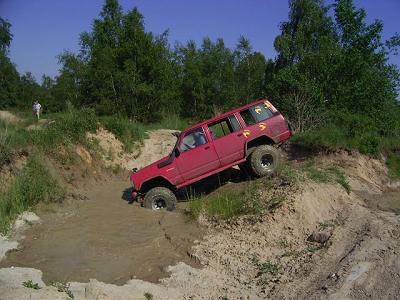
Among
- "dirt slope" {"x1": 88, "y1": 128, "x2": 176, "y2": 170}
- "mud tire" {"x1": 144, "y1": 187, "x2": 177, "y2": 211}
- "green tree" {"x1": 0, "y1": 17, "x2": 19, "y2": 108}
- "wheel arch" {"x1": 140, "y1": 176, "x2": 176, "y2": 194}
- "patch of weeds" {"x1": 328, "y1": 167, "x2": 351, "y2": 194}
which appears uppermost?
"green tree" {"x1": 0, "y1": 17, "x2": 19, "y2": 108}

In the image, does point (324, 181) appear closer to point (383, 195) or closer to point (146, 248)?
point (383, 195)

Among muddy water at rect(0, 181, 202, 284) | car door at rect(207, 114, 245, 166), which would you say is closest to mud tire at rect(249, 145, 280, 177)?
car door at rect(207, 114, 245, 166)

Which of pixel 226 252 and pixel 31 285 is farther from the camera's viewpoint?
pixel 226 252

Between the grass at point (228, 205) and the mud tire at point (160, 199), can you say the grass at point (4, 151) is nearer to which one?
the mud tire at point (160, 199)

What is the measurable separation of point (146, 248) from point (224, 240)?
1.53 metres

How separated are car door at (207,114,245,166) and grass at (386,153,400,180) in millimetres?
4751

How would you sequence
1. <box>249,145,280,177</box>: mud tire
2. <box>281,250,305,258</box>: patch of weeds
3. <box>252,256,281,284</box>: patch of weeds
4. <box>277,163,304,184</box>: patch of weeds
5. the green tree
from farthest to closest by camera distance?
the green tree < <box>249,145,280,177</box>: mud tire < <box>277,163,304,184</box>: patch of weeds < <box>281,250,305,258</box>: patch of weeds < <box>252,256,281,284</box>: patch of weeds

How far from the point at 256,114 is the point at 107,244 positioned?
5.07 meters

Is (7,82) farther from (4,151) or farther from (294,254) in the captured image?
(294,254)

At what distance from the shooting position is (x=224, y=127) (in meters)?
10.8

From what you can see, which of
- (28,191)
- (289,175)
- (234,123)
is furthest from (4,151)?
(289,175)

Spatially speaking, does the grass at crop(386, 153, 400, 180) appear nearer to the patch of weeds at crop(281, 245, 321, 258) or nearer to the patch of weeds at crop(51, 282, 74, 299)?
the patch of weeds at crop(281, 245, 321, 258)

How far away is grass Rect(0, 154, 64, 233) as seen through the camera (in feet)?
29.4

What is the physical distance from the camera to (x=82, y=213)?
1016cm
